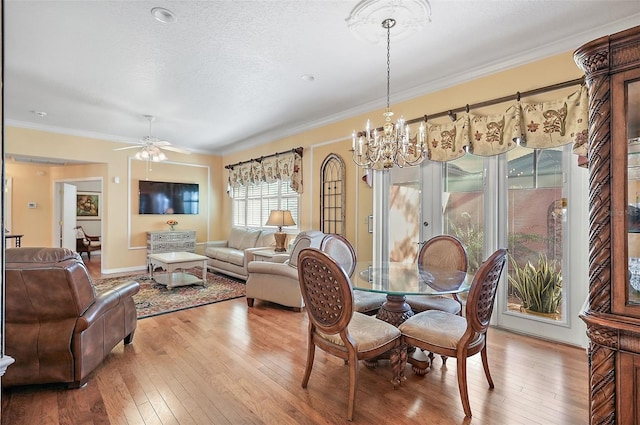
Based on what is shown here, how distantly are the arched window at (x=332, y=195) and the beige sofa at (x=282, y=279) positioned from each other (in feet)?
3.33

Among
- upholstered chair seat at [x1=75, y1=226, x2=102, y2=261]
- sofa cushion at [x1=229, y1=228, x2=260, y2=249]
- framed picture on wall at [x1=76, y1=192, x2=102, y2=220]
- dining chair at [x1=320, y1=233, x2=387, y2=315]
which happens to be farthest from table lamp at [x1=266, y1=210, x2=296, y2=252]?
framed picture on wall at [x1=76, y1=192, x2=102, y2=220]

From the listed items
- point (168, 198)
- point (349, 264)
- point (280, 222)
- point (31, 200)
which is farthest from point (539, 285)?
point (31, 200)

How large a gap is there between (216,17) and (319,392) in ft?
9.60

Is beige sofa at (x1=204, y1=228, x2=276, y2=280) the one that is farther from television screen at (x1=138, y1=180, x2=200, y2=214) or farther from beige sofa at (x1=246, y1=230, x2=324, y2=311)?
television screen at (x1=138, y1=180, x2=200, y2=214)

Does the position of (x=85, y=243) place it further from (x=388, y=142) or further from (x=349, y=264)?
(x=388, y=142)

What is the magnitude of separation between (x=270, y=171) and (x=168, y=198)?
8.52 feet

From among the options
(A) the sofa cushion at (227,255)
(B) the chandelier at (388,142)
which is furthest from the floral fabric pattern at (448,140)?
(A) the sofa cushion at (227,255)

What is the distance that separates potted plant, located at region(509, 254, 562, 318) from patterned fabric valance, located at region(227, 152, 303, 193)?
3.57 meters

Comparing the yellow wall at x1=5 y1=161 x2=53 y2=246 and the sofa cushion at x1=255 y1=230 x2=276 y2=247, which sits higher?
the yellow wall at x1=5 y1=161 x2=53 y2=246

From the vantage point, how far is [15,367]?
2.12 metres

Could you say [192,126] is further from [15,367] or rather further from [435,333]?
[435,333]

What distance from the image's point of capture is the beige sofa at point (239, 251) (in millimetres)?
5621

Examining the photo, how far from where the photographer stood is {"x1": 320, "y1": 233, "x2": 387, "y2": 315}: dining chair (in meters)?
2.88

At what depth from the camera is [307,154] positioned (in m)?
5.54
